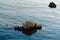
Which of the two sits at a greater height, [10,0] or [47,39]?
[10,0]

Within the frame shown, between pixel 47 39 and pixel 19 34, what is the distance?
17.3 ft

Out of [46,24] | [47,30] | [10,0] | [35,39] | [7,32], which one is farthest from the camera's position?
[10,0]

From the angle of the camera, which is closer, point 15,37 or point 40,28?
point 15,37

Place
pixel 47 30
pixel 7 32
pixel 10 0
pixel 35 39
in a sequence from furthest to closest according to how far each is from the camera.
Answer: pixel 10 0, pixel 47 30, pixel 7 32, pixel 35 39

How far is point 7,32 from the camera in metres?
36.5

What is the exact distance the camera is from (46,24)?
43.8m

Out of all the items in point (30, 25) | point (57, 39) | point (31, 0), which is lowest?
point (57, 39)

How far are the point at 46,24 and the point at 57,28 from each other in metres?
3.57

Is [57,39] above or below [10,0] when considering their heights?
below

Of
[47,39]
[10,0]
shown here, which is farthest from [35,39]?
[10,0]

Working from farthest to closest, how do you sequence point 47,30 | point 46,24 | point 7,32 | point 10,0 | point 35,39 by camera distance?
point 10,0, point 46,24, point 47,30, point 7,32, point 35,39

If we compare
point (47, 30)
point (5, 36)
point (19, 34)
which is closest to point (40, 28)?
point (47, 30)

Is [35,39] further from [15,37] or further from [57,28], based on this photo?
[57,28]

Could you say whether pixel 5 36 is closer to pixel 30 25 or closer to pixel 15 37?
pixel 15 37
